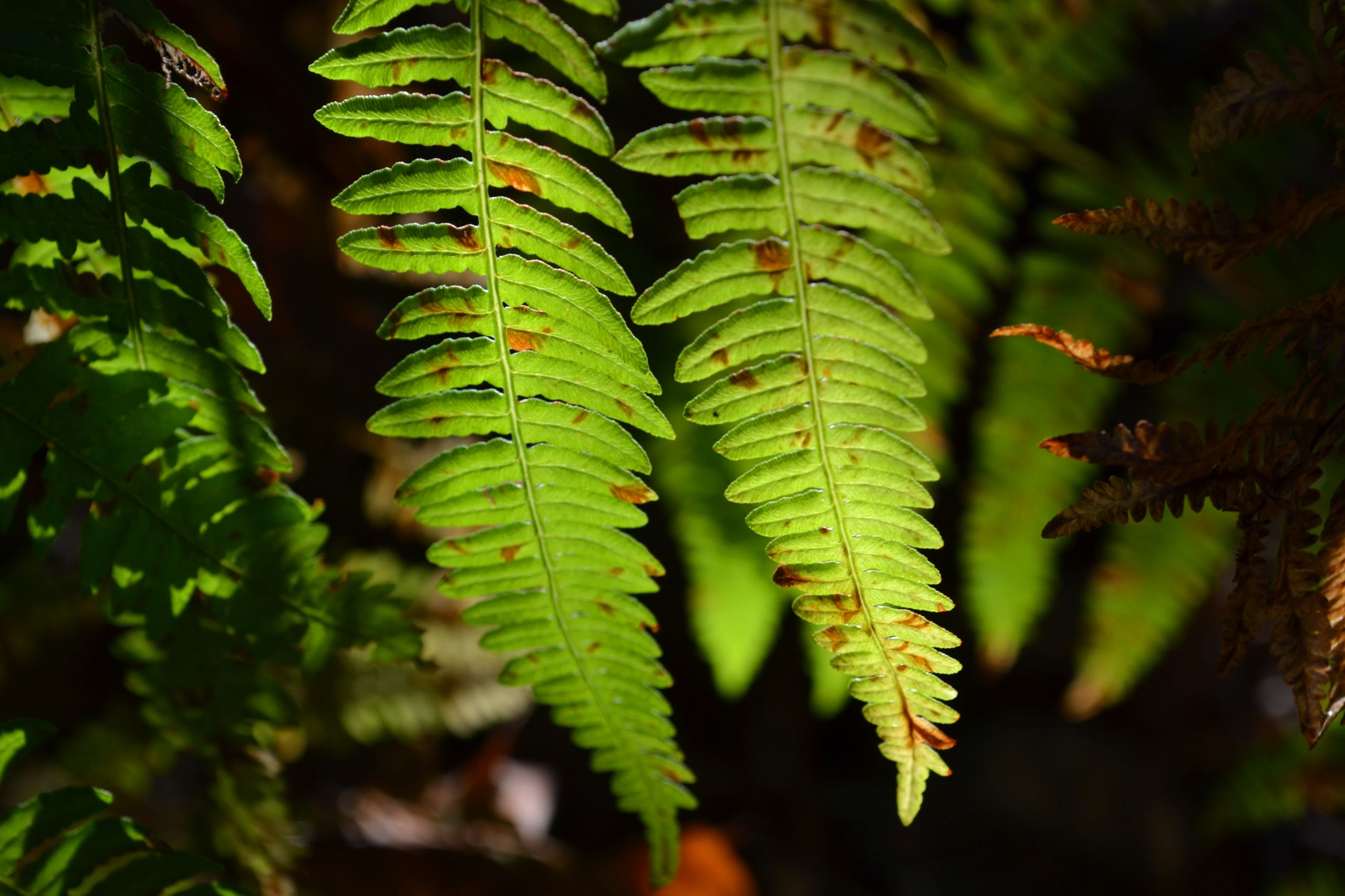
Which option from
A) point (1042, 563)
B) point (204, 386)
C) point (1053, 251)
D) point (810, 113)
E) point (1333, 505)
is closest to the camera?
point (810, 113)

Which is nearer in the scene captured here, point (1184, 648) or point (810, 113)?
point (810, 113)

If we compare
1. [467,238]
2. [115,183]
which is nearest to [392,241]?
[467,238]

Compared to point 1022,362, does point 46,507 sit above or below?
below

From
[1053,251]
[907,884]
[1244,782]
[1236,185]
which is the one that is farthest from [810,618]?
[1244,782]

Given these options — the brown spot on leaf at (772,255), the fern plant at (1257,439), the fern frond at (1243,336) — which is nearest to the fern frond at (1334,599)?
the fern plant at (1257,439)

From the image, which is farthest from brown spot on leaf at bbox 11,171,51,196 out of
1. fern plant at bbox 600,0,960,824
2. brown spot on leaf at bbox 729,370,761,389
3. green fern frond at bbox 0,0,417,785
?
brown spot on leaf at bbox 729,370,761,389

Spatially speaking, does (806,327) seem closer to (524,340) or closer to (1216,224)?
(524,340)

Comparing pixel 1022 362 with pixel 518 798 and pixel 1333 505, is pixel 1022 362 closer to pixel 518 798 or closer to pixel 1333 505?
pixel 1333 505
